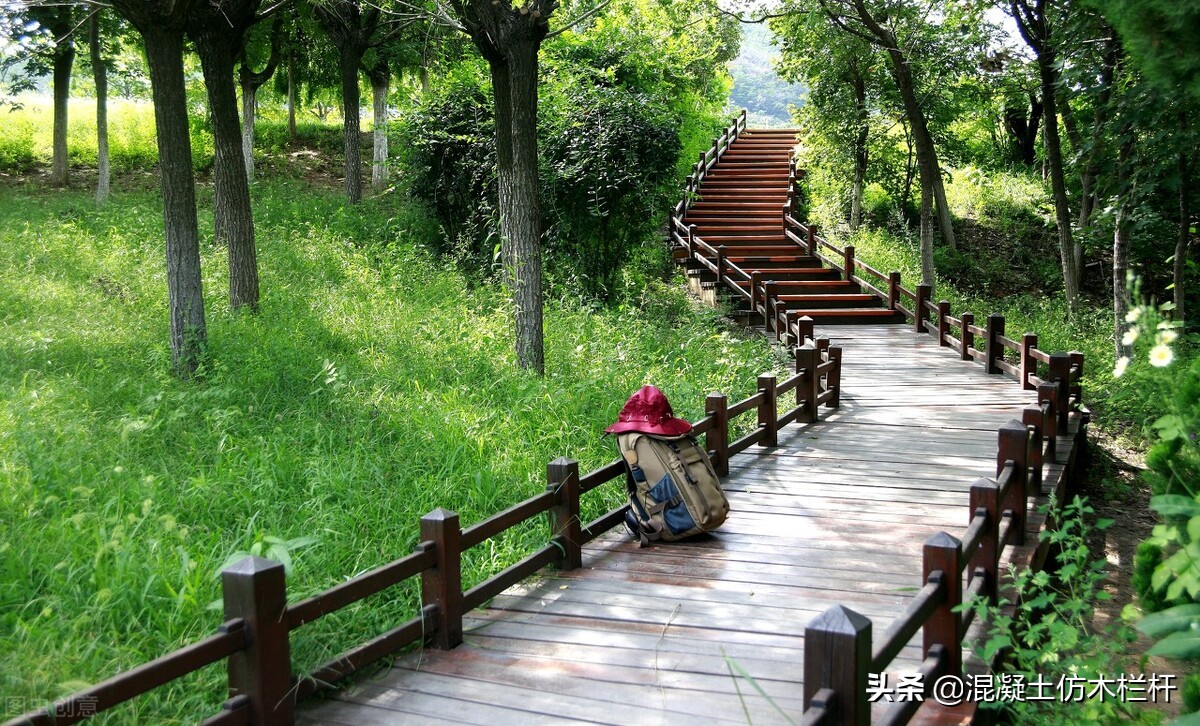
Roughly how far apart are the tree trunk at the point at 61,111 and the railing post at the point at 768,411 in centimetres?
1901

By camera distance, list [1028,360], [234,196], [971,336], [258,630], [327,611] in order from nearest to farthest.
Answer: [258,630] < [327,611] < [234,196] < [1028,360] < [971,336]

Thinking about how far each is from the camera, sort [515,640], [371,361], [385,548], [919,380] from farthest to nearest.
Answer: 1. [919,380]
2. [371,361]
3. [385,548]
4. [515,640]

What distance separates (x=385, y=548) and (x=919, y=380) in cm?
974

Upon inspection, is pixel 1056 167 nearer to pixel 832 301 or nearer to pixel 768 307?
pixel 832 301

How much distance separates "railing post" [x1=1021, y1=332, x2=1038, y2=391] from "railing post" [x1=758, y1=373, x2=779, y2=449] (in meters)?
4.71

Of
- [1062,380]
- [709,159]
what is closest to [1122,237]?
[1062,380]

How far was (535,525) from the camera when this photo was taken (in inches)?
251

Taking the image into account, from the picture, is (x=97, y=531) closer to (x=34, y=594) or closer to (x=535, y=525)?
(x=34, y=594)

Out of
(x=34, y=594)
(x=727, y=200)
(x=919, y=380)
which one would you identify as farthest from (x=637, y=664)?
(x=727, y=200)

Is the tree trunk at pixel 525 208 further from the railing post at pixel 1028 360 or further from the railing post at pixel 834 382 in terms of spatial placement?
the railing post at pixel 1028 360

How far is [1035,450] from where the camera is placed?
7.54 m

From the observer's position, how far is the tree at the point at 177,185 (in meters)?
8.43

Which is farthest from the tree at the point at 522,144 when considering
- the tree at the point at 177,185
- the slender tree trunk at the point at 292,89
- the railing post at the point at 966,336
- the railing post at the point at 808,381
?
the slender tree trunk at the point at 292,89

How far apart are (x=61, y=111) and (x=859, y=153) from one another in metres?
19.3
